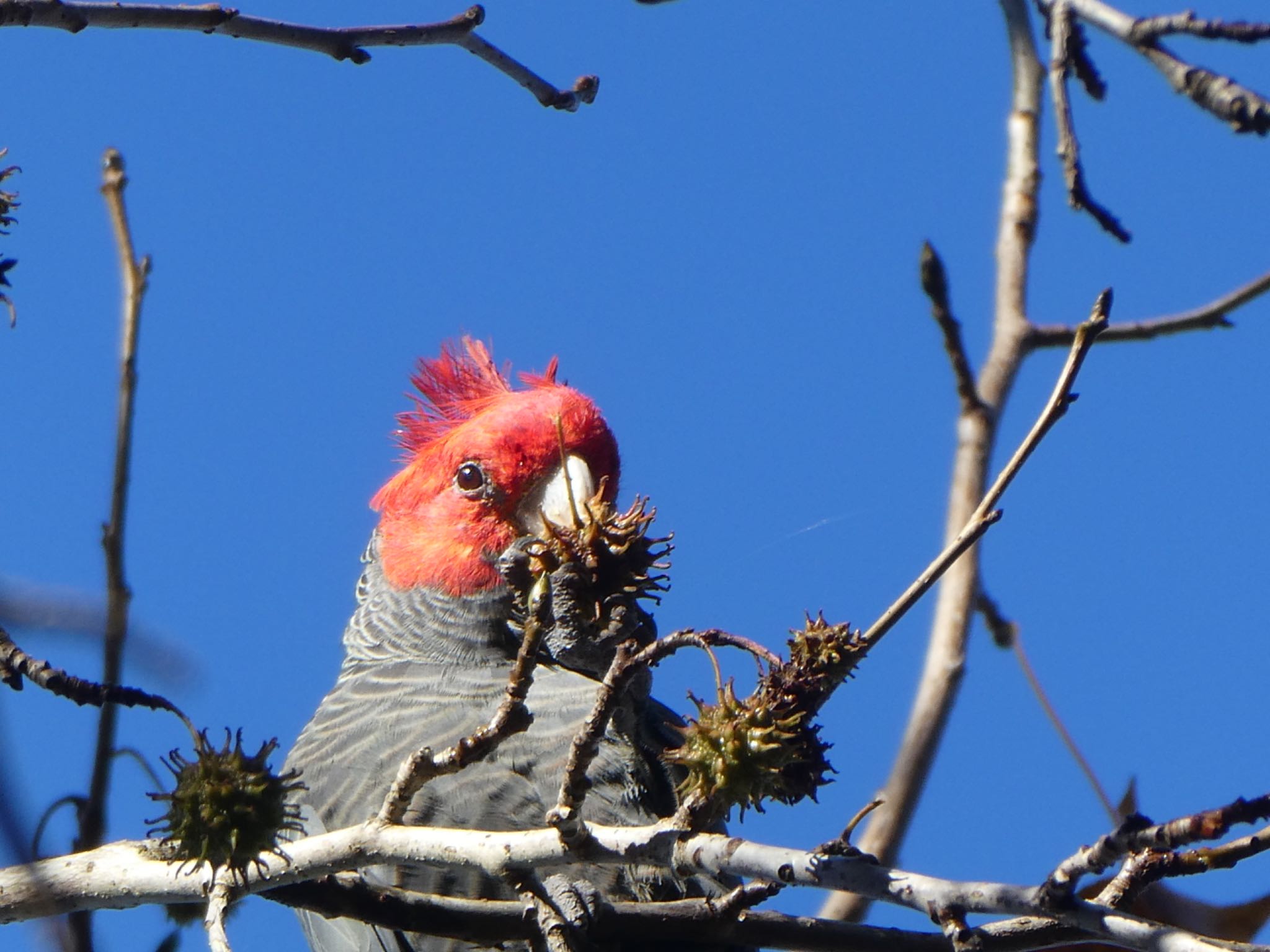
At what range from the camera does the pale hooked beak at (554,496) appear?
14.5 feet

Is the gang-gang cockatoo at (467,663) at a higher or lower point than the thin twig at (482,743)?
higher

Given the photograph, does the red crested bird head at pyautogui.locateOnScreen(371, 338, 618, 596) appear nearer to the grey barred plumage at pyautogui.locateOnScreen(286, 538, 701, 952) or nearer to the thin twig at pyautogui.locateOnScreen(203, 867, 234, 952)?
the grey barred plumage at pyautogui.locateOnScreen(286, 538, 701, 952)

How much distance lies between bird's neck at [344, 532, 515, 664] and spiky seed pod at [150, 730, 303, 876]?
2375mm

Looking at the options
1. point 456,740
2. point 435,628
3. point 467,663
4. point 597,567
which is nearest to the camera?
point 597,567

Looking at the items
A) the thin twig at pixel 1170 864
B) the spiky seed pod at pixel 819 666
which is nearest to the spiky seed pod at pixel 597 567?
the spiky seed pod at pixel 819 666

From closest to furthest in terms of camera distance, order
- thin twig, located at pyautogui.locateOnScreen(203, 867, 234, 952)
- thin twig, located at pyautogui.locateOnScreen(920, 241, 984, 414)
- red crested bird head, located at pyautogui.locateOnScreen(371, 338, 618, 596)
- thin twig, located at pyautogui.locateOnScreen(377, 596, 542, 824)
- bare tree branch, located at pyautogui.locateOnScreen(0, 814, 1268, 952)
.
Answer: bare tree branch, located at pyautogui.locateOnScreen(0, 814, 1268, 952) → thin twig, located at pyautogui.locateOnScreen(203, 867, 234, 952) → thin twig, located at pyautogui.locateOnScreen(377, 596, 542, 824) → thin twig, located at pyautogui.locateOnScreen(920, 241, 984, 414) → red crested bird head, located at pyautogui.locateOnScreen(371, 338, 618, 596)

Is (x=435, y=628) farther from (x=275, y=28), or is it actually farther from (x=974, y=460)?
(x=275, y=28)

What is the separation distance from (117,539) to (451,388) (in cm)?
252

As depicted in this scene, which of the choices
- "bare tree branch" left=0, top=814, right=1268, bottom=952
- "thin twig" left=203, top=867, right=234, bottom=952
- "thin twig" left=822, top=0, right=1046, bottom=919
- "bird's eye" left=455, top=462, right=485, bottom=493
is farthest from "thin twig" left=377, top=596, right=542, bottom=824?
"bird's eye" left=455, top=462, right=485, bottom=493

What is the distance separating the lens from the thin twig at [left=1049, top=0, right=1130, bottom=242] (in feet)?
8.61

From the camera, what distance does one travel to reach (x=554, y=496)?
4.50m

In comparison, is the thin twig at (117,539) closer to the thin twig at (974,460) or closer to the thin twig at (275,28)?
the thin twig at (275,28)

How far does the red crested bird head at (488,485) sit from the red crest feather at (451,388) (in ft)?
0.28

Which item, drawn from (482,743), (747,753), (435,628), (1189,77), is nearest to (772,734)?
(747,753)
